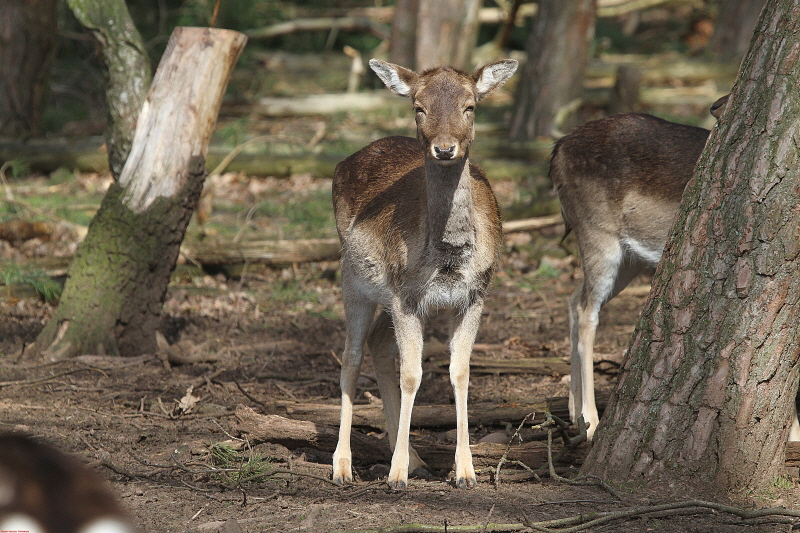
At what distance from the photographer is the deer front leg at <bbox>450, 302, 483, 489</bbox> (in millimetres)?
4698

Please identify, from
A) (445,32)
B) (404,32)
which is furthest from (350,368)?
(404,32)

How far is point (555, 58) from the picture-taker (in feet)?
39.5

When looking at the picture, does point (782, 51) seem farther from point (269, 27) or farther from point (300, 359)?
point (269, 27)

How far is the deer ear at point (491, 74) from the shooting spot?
197 inches

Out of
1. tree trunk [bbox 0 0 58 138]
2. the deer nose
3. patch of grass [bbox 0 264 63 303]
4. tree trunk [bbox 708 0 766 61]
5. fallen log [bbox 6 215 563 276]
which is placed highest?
tree trunk [bbox 708 0 766 61]

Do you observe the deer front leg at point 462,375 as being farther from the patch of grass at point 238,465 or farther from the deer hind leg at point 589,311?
the deer hind leg at point 589,311

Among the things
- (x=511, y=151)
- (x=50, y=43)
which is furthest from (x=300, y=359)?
(x=50, y=43)

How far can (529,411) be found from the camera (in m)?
5.40

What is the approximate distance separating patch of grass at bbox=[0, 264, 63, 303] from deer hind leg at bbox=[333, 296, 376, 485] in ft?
11.4

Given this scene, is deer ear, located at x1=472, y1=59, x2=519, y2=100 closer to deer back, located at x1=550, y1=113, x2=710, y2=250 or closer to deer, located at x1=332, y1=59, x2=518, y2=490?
deer, located at x1=332, y1=59, x2=518, y2=490

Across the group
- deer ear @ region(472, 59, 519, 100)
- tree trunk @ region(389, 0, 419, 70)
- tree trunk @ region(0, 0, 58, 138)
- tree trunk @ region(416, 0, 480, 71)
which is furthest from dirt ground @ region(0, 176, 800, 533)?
tree trunk @ region(389, 0, 419, 70)

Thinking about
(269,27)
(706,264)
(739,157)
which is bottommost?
(706,264)

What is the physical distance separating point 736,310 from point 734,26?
13566 mm

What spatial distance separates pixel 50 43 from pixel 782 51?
10.6 meters
